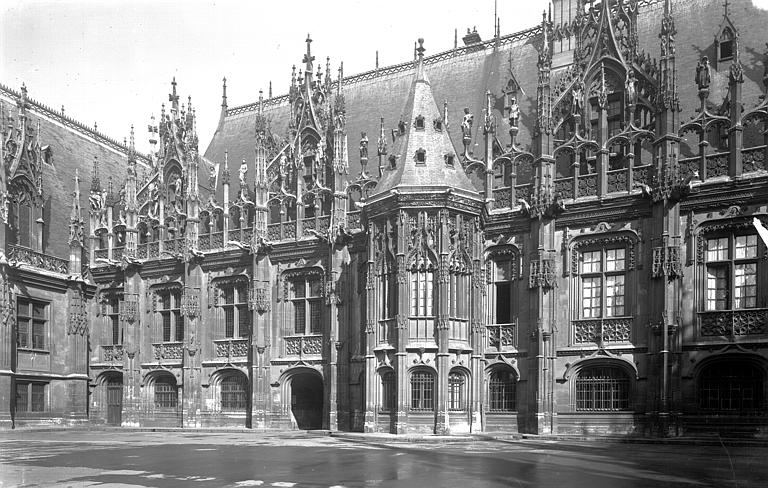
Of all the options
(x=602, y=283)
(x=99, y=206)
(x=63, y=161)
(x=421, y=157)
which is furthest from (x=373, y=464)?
(x=63, y=161)

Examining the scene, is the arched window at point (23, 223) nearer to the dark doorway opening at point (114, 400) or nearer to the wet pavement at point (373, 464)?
the dark doorway opening at point (114, 400)

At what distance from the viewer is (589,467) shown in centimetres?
1872

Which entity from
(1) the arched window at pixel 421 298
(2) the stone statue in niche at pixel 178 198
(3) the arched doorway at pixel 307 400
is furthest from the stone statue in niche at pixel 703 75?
(2) the stone statue in niche at pixel 178 198

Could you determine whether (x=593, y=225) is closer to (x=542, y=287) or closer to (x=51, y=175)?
(x=542, y=287)

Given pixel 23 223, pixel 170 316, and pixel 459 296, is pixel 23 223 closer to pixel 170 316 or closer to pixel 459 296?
pixel 170 316

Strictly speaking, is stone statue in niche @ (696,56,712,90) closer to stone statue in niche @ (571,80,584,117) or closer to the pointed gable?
stone statue in niche @ (571,80,584,117)

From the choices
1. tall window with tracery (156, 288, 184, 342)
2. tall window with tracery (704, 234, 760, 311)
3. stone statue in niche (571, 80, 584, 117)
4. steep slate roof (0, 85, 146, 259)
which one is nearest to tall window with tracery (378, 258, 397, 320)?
stone statue in niche (571, 80, 584, 117)

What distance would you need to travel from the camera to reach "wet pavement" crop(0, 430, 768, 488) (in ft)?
52.2

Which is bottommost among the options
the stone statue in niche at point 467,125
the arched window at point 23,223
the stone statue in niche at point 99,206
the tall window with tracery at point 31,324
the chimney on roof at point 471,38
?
the tall window with tracery at point 31,324

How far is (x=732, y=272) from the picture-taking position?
2775 cm

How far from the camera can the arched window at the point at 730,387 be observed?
88.7 ft

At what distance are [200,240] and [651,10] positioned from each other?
75.7ft

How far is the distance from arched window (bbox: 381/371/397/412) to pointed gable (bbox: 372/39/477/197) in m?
7.05

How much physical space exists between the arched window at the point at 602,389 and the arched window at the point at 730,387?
2721 millimetres
